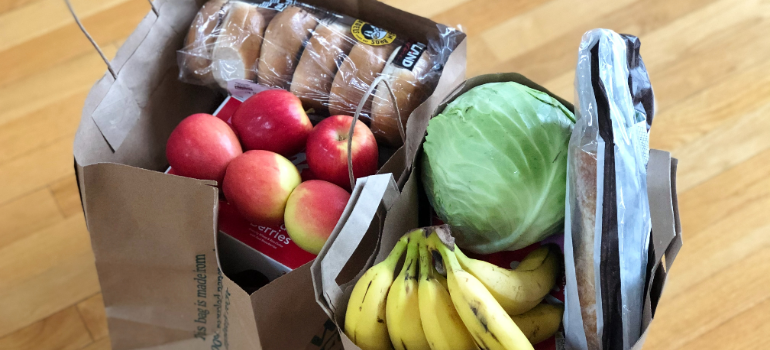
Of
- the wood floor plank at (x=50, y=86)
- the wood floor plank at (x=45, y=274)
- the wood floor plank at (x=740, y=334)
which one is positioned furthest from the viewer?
the wood floor plank at (x=50, y=86)

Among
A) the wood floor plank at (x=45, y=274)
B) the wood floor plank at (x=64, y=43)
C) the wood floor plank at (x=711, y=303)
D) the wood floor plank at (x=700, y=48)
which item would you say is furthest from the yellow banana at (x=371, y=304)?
the wood floor plank at (x=64, y=43)

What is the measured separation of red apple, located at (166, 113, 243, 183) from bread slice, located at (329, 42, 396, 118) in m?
0.18

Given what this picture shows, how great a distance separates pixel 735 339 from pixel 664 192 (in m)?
0.56

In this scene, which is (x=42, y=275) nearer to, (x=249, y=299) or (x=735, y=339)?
(x=249, y=299)

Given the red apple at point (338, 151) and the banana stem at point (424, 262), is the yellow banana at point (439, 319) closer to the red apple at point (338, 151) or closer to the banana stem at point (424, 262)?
the banana stem at point (424, 262)

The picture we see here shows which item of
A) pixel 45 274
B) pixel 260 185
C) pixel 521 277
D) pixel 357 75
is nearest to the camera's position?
pixel 521 277

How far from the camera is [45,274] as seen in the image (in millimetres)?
1141

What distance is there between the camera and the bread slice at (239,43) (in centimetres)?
95

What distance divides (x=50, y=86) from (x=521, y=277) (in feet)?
3.93

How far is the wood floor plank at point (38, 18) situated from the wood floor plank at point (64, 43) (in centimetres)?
1

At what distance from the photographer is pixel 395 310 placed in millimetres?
613

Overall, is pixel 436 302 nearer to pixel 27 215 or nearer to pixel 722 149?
pixel 722 149

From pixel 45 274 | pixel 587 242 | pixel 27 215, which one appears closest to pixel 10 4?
pixel 27 215

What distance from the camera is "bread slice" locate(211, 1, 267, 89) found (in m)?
0.95
